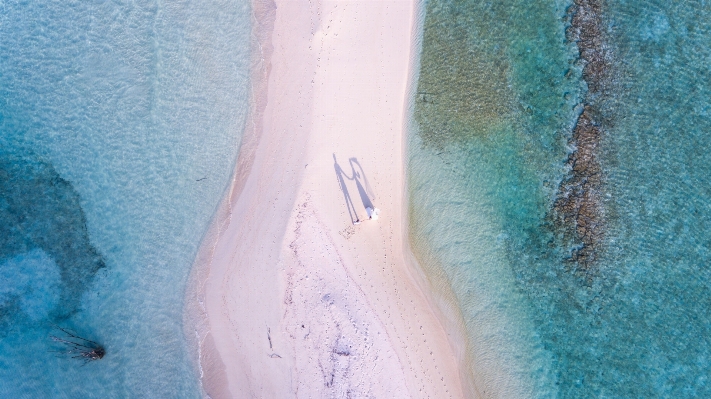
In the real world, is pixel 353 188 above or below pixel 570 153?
below

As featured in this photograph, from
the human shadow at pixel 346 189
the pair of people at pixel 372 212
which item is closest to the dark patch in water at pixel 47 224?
the human shadow at pixel 346 189

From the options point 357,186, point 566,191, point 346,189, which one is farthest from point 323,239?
point 566,191

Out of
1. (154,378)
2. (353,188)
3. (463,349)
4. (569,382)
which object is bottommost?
(154,378)

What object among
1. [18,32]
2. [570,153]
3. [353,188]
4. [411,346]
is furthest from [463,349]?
[18,32]

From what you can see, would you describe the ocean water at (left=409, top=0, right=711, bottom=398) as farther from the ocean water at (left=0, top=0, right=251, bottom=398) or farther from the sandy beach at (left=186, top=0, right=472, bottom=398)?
the ocean water at (left=0, top=0, right=251, bottom=398)

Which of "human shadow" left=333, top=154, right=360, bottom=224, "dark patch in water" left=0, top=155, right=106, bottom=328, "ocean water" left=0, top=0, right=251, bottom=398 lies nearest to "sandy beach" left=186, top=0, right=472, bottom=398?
"human shadow" left=333, top=154, right=360, bottom=224

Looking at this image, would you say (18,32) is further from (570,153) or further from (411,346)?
(570,153)
